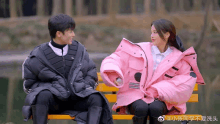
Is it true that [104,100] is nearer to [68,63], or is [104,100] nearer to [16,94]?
[68,63]

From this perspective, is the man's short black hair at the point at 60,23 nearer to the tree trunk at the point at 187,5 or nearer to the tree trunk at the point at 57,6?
the tree trunk at the point at 57,6

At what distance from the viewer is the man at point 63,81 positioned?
315cm

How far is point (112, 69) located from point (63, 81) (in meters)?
0.44

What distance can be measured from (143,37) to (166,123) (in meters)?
7.05

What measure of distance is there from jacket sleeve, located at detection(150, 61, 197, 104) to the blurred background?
7.60 metres

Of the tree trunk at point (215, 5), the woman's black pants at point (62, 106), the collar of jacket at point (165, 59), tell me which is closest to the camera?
the woman's black pants at point (62, 106)

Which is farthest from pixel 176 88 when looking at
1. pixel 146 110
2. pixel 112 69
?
pixel 112 69

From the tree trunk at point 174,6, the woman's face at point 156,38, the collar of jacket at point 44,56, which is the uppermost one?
the woman's face at point 156,38

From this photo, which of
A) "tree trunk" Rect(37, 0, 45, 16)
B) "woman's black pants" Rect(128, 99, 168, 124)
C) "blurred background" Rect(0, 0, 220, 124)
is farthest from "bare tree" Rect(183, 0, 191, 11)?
"woman's black pants" Rect(128, 99, 168, 124)

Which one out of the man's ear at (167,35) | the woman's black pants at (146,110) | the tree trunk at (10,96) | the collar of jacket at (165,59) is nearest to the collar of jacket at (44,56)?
the collar of jacket at (165,59)

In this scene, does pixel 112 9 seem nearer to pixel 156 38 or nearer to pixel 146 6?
pixel 146 6

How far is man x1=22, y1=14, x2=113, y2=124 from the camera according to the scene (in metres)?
3.15

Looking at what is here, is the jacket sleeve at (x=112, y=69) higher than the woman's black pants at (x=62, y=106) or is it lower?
higher

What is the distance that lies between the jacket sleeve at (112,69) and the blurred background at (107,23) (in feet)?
24.5
